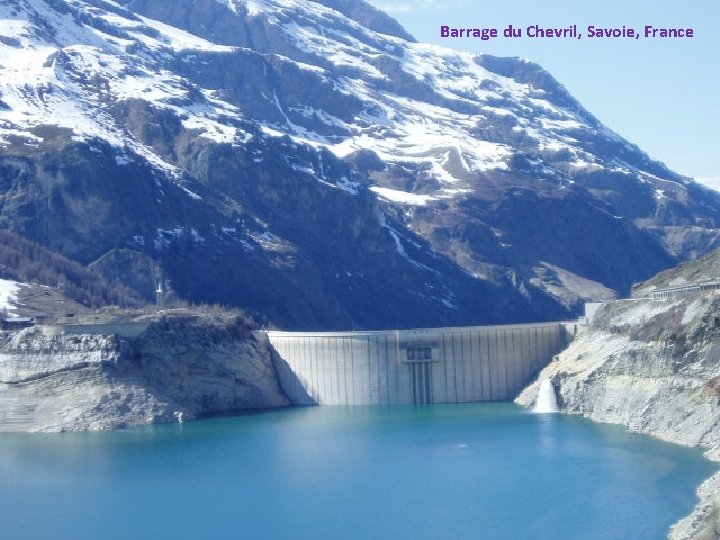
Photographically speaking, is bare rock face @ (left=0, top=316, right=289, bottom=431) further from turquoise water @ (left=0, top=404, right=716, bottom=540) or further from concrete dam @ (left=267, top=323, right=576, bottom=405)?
concrete dam @ (left=267, top=323, right=576, bottom=405)

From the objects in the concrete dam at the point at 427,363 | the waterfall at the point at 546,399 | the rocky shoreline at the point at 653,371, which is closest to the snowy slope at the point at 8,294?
the concrete dam at the point at 427,363

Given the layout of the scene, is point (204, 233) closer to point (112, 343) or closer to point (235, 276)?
point (235, 276)

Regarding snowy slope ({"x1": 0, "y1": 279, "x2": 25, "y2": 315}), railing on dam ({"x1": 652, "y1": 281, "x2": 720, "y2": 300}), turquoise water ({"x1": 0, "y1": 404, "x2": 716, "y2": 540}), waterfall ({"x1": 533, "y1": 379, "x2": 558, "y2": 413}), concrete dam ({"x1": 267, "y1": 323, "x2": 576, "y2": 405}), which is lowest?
turquoise water ({"x1": 0, "y1": 404, "x2": 716, "y2": 540})

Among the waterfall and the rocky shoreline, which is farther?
the waterfall

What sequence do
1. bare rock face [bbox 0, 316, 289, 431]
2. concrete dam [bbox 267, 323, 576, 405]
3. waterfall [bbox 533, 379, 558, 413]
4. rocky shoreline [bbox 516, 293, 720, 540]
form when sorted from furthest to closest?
concrete dam [bbox 267, 323, 576, 405]
waterfall [bbox 533, 379, 558, 413]
bare rock face [bbox 0, 316, 289, 431]
rocky shoreline [bbox 516, 293, 720, 540]

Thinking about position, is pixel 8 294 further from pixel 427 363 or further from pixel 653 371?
pixel 653 371

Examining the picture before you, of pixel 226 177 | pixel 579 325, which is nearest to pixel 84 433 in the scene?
pixel 579 325

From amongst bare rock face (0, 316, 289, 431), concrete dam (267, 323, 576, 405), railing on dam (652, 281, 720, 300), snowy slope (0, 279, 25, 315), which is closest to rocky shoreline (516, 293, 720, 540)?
railing on dam (652, 281, 720, 300)
